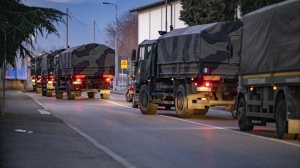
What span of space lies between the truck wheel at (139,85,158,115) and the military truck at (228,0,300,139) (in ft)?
26.1

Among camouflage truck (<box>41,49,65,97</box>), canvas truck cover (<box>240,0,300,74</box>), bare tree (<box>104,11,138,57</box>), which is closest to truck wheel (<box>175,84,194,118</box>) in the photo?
canvas truck cover (<box>240,0,300,74</box>)

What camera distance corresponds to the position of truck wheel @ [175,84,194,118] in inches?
882

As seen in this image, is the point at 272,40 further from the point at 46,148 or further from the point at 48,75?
the point at 48,75

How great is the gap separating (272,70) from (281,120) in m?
1.47

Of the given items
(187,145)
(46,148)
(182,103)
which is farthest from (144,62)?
(46,148)

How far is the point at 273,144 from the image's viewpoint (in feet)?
45.3

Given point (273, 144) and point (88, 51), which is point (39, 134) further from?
point (88, 51)

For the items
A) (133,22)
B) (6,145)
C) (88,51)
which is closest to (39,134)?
(6,145)

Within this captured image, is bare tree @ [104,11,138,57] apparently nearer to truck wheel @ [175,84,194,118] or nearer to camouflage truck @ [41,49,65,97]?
camouflage truck @ [41,49,65,97]

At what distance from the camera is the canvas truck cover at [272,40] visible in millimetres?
14016

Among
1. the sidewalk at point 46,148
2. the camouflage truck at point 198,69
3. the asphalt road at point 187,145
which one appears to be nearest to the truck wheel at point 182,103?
the camouflage truck at point 198,69

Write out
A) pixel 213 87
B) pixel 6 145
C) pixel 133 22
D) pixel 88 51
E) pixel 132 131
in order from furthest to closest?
pixel 133 22
pixel 88 51
pixel 213 87
pixel 132 131
pixel 6 145

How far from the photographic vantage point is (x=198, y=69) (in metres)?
21.8

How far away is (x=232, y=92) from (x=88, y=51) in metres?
19.3
